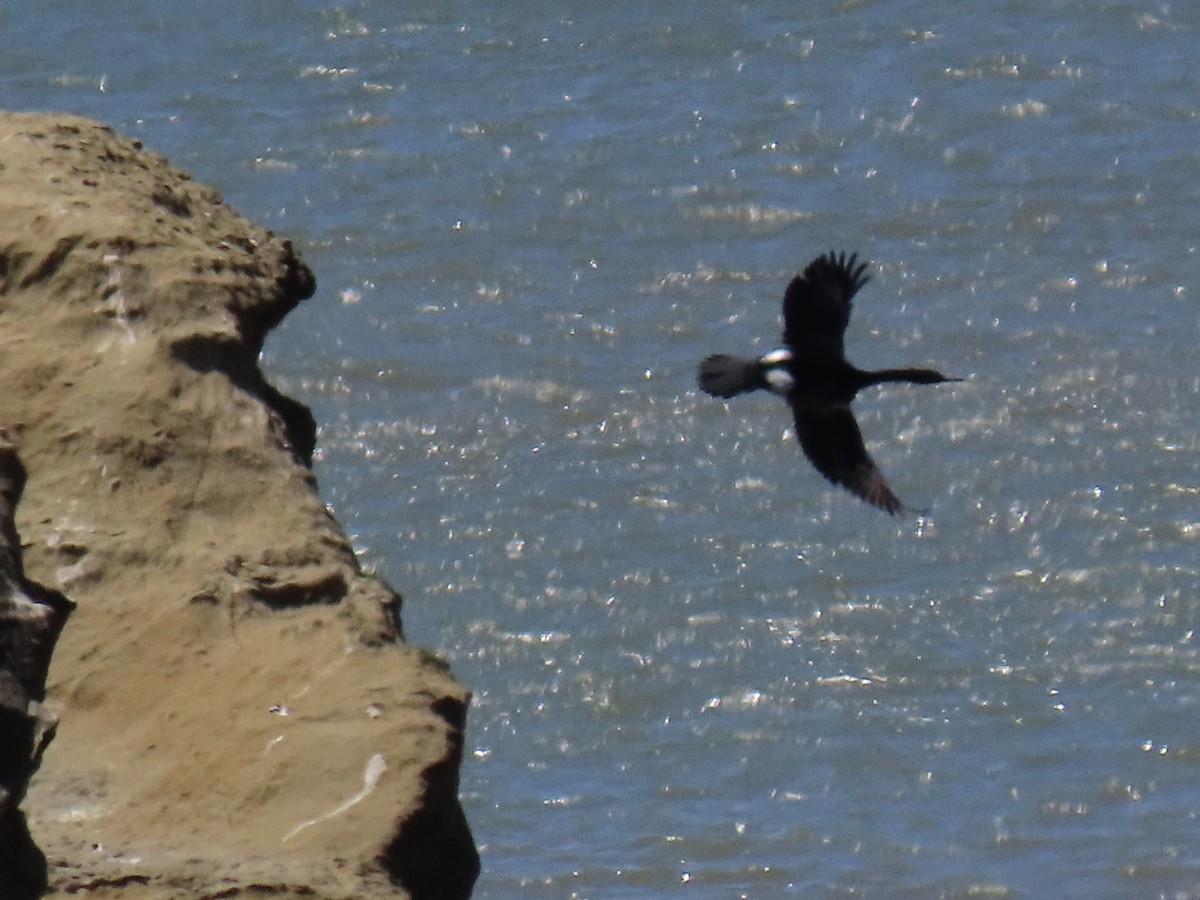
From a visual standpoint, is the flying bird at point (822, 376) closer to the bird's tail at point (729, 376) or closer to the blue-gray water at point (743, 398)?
the bird's tail at point (729, 376)

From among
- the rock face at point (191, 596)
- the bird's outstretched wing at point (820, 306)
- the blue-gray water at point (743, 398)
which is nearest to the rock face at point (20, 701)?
the rock face at point (191, 596)

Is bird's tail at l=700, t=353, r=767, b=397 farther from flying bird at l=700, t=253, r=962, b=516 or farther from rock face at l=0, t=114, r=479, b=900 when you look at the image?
rock face at l=0, t=114, r=479, b=900

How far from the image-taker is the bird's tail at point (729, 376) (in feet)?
20.8

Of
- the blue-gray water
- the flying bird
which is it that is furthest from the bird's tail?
the blue-gray water

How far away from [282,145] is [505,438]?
3082mm

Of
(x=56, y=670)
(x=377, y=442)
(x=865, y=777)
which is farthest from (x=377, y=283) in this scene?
(x=56, y=670)

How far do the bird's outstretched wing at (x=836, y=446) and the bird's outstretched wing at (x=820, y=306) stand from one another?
16cm

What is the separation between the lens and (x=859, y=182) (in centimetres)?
1179

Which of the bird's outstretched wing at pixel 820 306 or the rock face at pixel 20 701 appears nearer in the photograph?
the rock face at pixel 20 701

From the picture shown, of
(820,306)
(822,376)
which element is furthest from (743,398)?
(822,376)

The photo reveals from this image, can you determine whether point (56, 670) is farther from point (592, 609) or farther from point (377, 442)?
point (377, 442)

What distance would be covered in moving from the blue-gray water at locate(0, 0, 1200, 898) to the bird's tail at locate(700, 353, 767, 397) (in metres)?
1.82

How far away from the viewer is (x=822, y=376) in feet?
21.1

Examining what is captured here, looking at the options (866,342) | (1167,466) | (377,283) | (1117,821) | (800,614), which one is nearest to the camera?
(1117,821)
